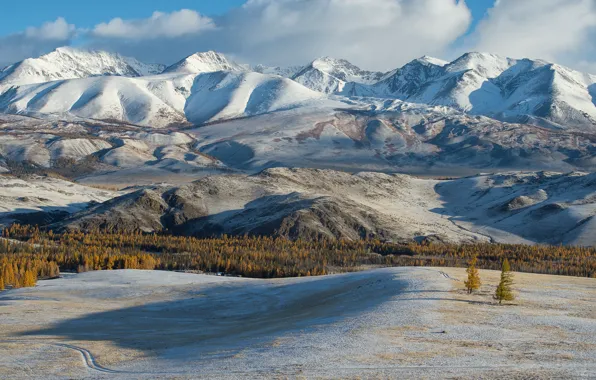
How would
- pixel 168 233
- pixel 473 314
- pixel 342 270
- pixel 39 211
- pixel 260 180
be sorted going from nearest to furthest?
pixel 473 314 < pixel 342 270 < pixel 168 233 < pixel 39 211 < pixel 260 180

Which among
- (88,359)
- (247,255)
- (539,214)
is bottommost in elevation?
(88,359)

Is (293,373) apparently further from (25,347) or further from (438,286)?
(438,286)

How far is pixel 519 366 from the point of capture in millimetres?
27453

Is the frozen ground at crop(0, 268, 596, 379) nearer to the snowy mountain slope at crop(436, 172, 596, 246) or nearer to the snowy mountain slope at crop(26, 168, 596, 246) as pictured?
the snowy mountain slope at crop(26, 168, 596, 246)

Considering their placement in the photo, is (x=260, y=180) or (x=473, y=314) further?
(x=260, y=180)

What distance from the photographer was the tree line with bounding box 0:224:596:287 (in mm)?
98938

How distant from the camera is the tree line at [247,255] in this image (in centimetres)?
9894

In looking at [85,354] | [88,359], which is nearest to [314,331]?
[88,359]

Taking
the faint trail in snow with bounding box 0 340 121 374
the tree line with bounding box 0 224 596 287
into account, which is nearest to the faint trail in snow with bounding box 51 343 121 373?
the faint trail in snow with bounding box 0 340 121 374

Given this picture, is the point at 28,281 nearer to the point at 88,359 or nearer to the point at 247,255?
the point at 88,359

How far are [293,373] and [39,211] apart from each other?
489ft

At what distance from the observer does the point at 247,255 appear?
112 meters

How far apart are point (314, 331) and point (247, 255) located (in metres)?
76.7

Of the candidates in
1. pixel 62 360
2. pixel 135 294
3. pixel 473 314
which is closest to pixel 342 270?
pixel 135 294
